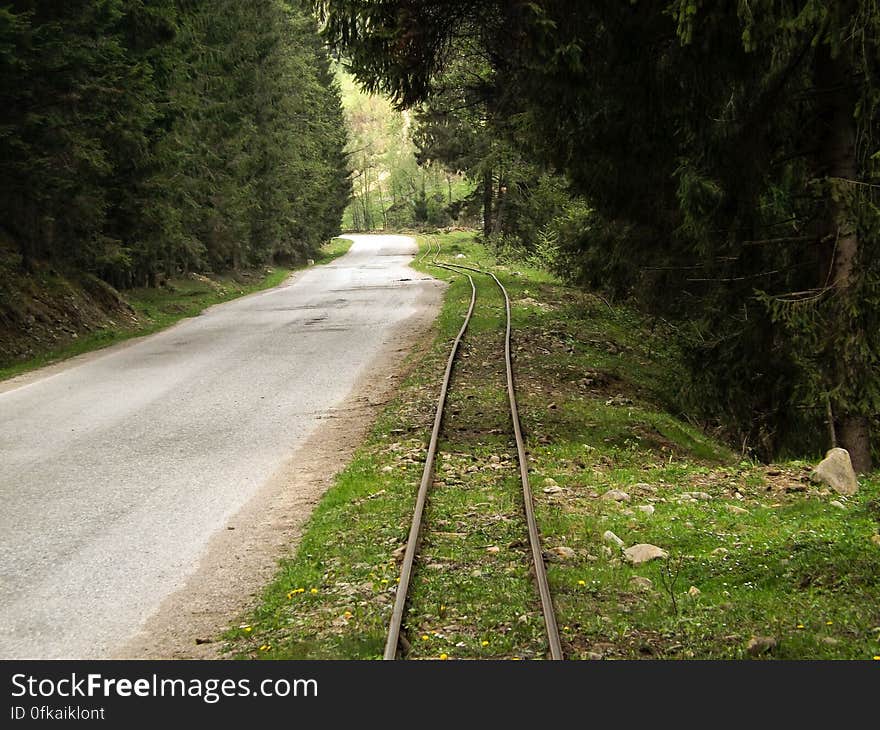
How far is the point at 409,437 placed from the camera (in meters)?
10.8

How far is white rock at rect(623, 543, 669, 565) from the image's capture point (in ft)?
22.7

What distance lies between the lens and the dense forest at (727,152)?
8422 mm

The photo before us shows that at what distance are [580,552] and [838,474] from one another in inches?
124

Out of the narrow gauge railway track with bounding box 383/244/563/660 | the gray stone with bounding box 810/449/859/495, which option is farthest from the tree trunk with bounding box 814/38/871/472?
the narrow gauge railway track with bounding box 383/244/563/660

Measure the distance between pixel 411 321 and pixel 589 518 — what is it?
14441mm

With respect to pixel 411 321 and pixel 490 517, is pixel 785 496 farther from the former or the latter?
pixel 411 321

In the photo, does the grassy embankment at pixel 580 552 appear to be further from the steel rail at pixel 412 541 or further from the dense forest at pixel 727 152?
the dense forest at pixel 727 152

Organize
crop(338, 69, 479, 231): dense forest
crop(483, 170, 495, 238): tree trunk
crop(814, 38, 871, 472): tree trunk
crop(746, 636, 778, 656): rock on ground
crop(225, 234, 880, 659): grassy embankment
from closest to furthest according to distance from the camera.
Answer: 1. crop(746, 636, 778, 656): rock on ground
2. crop(225, 234, 880, 659): grassy embankment
3. crop(814, 38, 871, 472): tree trunk
4. crop(483, 170, 495, 238): tree trunk
5. crop(338, 69, 479, 231): dense forest

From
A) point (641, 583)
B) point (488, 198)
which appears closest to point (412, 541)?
point (641, 583)

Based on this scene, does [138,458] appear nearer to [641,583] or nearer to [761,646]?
[641,583]

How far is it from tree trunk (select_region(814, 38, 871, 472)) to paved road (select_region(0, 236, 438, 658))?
599 cm

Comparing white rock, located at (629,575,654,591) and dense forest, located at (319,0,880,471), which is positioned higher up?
dense forest, located at (319,0,880,471)

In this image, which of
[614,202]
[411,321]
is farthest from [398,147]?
[614,202]

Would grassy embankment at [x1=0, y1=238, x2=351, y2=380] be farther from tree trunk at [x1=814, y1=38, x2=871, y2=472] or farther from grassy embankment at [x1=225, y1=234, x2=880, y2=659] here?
tree trunk at [x1=814, y1=38, x2=871, y2=472]
